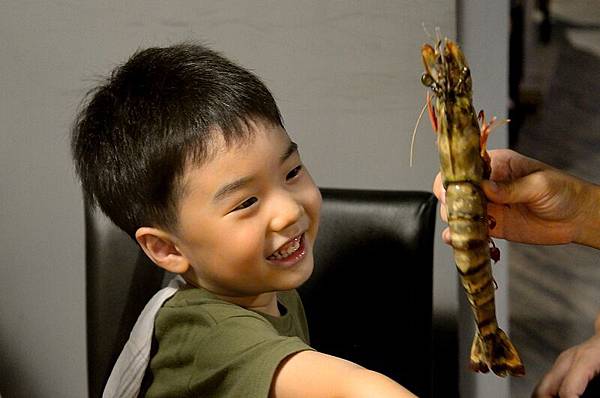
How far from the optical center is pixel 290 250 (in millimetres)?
1188

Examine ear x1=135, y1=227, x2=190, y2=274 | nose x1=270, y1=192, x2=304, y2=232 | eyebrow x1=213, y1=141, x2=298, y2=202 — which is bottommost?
ear x1=135, y1=227, x2=190, y2=274

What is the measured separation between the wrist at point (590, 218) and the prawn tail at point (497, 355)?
322 millimetres

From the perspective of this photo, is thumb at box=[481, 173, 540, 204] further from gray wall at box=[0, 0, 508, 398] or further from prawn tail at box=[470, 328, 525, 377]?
gray wall at box=[0, 0, 508, 398]

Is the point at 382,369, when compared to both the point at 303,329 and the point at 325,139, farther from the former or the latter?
the point at 325,139

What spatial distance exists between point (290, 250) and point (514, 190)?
31cm

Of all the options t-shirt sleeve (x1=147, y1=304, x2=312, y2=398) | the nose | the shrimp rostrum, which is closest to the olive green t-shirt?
t-shirt sleeve (x1=147, y1=304, x2=312, y2=398)

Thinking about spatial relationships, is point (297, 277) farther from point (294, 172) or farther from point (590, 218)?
point (590, 218)

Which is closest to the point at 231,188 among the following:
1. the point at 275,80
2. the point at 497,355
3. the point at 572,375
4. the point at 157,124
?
the point at 157,124

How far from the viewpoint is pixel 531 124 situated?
2.14 metres

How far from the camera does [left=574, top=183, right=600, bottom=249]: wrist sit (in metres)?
1.37

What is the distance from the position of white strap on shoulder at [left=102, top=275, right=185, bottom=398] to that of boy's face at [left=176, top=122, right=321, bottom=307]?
0.08 m

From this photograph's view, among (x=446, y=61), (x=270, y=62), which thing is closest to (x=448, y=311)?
(x=270, y=62)

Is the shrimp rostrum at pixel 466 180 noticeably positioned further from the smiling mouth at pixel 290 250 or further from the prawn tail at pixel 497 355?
the smiling mouth at pixel 290 250

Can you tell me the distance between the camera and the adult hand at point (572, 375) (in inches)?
54.9
